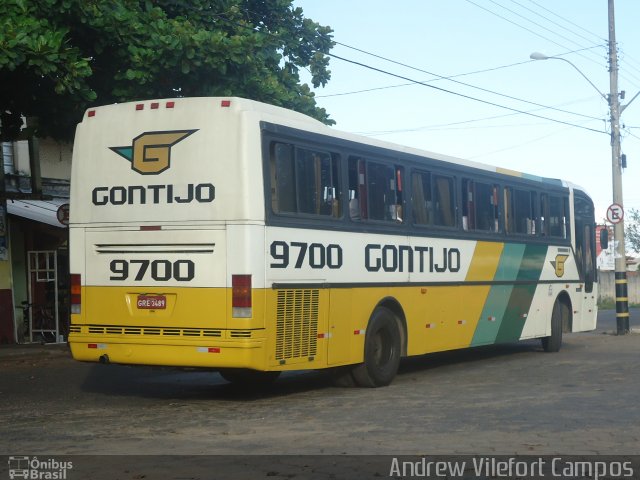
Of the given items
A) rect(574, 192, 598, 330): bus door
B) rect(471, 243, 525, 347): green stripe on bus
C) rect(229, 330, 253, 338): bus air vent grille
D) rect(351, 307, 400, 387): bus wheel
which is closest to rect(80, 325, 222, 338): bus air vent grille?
rect(229, 330, 253, 338): bus air vent grille

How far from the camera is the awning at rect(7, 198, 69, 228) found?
72.9 ft

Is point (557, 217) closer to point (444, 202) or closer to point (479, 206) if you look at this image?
point (479, 206)

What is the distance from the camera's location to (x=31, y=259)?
77.6 feet

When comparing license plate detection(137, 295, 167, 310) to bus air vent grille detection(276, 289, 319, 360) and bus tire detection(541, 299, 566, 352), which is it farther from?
bus tire detection(541, 299, 566, 352)

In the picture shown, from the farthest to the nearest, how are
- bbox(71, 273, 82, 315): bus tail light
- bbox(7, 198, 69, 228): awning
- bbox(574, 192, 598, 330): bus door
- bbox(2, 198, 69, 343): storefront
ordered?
bbox(2, 198, 69, 343): storefront → bbox(7, 198, 69, 228): awning → bbox(574, 192, 598, 330): bus door → bbox(71, 273, 82, 315): bus tail light

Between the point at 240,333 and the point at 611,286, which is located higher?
the point at 240,333

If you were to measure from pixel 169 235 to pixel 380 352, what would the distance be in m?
3.66

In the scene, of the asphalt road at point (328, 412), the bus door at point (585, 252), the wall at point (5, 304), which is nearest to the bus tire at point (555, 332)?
the bus door at point (585, 252)

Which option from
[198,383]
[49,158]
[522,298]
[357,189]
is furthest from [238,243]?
[49,158]

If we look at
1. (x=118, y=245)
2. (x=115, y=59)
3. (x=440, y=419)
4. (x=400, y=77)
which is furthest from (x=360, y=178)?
(x=400, y=77)

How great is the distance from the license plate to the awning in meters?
9.85

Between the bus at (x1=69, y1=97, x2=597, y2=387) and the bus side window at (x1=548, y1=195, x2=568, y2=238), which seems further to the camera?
the bus side window at (x1=548, y1=195, x2=568, y2=238)
